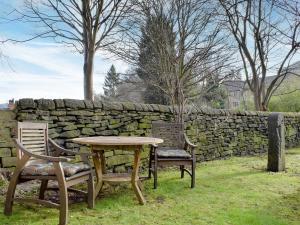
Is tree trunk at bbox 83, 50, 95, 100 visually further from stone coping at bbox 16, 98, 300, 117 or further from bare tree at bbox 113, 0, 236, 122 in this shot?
stone coping at bbox 16, 98, 300, 117

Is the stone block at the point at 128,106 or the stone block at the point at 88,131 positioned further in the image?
the stone block at the point at 128,106

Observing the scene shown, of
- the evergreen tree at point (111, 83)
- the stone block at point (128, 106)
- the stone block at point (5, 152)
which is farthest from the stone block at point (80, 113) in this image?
the evergreen tree at point (111, 83)

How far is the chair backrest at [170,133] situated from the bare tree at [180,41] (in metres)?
1.06

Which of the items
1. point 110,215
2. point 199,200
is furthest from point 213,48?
point 110,215

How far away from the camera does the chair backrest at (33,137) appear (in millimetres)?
3267

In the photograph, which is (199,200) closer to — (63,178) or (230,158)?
(63,178)

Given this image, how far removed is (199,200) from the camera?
3.87 metres

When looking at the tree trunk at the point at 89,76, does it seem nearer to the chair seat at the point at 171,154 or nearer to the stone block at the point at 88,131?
the stone block at the point at 88,131

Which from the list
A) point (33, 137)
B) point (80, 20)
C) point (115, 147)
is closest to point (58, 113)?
point (33, 137)

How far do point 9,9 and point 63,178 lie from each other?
16.3 ft

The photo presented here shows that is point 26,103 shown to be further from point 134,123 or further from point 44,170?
point 134,123

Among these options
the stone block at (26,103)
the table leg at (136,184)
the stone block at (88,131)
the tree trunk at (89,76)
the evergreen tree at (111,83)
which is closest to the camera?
the table leg at (136,184)

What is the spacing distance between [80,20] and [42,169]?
493cm

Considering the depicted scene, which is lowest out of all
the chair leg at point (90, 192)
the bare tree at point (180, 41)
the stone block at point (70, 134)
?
the chair leg at point (90, 192)
